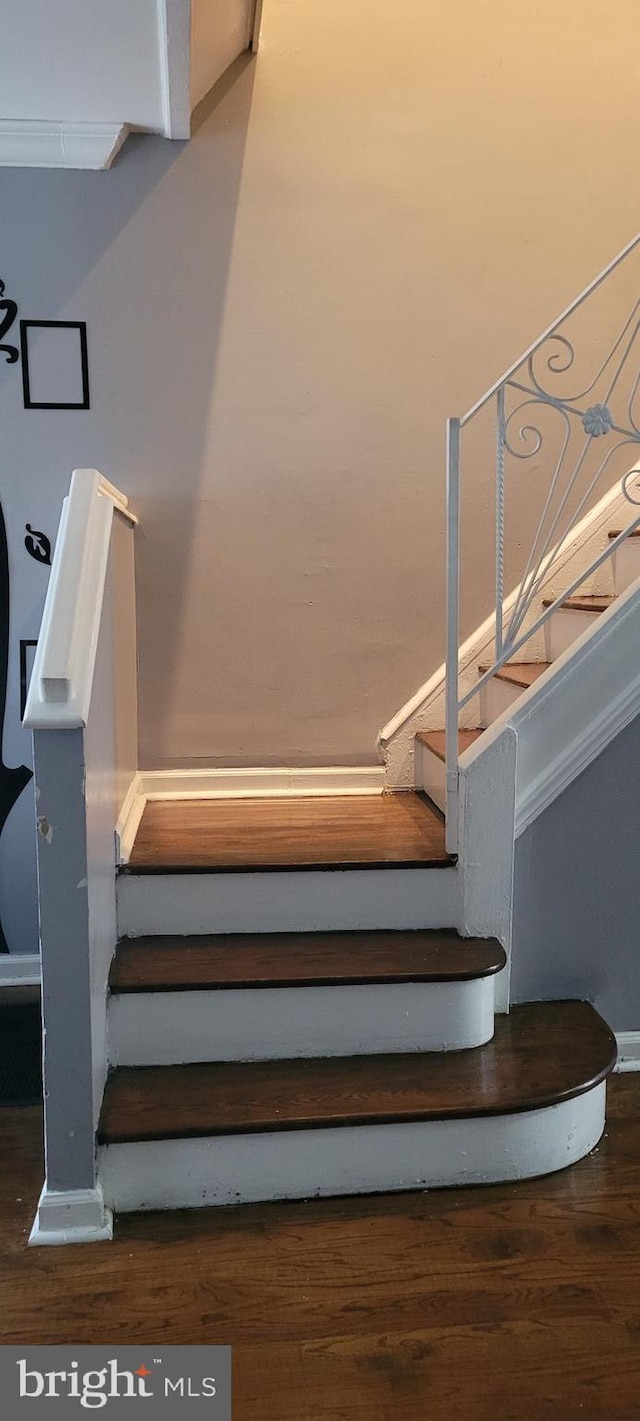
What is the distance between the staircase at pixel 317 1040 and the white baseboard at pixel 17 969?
0.85 meters

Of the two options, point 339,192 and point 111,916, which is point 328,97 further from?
point 111,916

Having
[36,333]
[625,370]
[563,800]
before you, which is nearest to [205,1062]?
[563,800]

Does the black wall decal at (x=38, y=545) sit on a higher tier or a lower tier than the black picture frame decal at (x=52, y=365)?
lower

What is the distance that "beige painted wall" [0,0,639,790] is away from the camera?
2.85 meters

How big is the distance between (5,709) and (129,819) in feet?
2.10

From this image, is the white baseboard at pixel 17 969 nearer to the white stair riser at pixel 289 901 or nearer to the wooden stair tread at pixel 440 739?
the white stair riser at pixel 289 901

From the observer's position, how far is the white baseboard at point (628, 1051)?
2389 mm

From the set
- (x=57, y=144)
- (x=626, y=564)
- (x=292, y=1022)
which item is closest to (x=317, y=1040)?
(x=292, y=1022)

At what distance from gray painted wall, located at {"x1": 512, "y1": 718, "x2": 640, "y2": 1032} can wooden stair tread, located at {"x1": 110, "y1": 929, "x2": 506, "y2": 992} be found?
0.18 metres

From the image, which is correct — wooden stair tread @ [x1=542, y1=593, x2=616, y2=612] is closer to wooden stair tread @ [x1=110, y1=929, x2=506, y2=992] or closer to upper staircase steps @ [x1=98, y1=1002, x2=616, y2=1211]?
wooden stair tread @ [x1=110, y1=929, x2=506, y2=992]

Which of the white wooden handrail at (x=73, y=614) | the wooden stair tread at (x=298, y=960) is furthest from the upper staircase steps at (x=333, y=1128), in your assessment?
the white wooden handrail at (x=73, y=614)

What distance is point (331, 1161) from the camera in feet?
6.23

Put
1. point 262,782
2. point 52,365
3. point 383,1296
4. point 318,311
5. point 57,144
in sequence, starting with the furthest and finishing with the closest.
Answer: point 262,782 → point 318,311 → point 52,365 → point 57,144 → point 383,1296

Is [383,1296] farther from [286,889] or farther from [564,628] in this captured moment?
[564,628]
